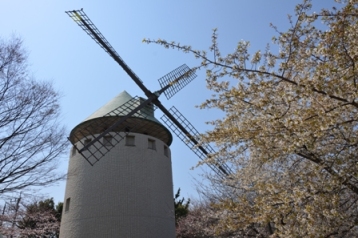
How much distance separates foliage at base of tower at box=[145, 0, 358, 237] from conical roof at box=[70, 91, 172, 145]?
10.2m

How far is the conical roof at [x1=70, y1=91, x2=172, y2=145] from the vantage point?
14.8 metres

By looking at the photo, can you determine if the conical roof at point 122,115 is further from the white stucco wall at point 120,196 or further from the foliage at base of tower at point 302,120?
the foliage at base of tower at point 302,120

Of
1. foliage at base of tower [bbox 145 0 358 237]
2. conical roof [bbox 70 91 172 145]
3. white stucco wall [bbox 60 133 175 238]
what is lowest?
foliage at base of tower [bbox 145 0 358 237]

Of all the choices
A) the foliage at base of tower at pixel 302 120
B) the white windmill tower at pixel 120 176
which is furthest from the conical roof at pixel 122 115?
the foliage at base of tower at pixel 302 120

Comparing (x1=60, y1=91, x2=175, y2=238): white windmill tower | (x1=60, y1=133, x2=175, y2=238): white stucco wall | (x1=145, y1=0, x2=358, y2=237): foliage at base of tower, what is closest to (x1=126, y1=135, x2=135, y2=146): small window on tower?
(x1=60, y1=91, x2=175, y2=238): white windmill tower

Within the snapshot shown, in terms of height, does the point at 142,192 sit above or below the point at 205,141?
above

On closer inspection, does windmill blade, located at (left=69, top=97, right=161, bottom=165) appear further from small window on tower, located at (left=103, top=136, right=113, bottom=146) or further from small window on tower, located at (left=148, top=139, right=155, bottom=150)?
small window on tower, located at (left=148, top=139, right=155, bottom=150)

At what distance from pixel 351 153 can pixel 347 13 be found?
6.68 ft

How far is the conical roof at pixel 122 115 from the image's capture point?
48.5 ft

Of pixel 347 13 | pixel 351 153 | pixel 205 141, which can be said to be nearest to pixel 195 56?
pixel 205 141

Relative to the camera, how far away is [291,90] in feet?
13.2

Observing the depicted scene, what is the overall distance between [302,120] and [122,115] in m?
12.1

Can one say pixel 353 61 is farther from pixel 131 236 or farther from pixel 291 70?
pixel 131 236

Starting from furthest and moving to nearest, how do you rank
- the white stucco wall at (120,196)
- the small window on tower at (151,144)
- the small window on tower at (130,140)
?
the small window on tower at (151,144)
the small window on tower at (130,140)
the white stucco wall at (120,196)
